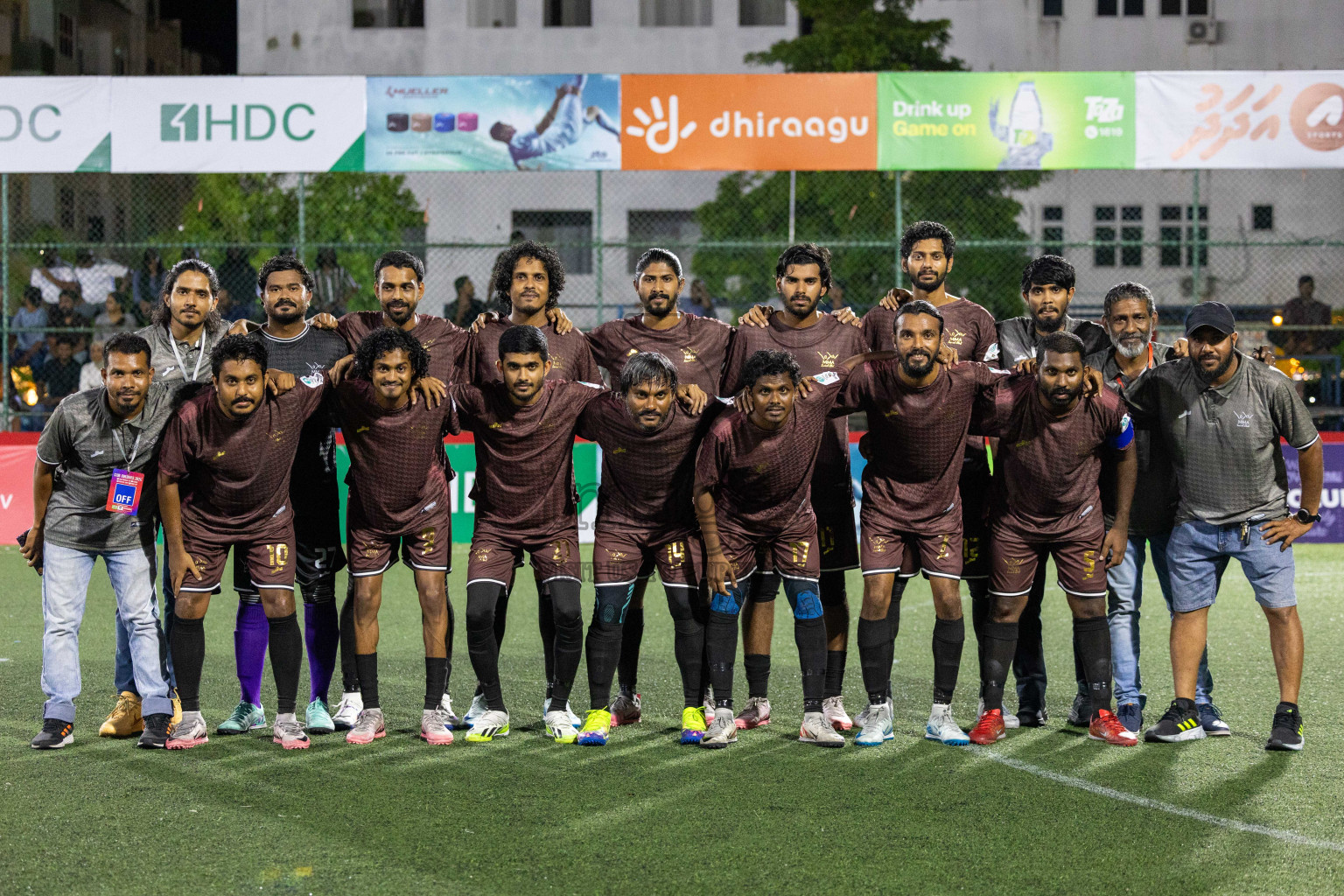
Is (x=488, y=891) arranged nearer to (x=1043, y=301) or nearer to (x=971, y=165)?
(x=1043, y=301)

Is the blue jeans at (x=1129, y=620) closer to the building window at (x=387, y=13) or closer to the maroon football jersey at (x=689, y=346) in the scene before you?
the maroon football jersey at (x=689, y=346)

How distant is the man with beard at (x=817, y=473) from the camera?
6359mm

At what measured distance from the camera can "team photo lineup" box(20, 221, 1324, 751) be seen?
6031 millimetres

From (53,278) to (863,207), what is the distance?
11.9m

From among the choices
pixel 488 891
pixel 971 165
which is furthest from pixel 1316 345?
pixel 488 891

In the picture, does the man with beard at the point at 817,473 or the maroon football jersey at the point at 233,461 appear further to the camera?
the man with beard at the point at 817,473

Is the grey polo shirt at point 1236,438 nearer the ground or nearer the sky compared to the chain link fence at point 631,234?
nearer the ground

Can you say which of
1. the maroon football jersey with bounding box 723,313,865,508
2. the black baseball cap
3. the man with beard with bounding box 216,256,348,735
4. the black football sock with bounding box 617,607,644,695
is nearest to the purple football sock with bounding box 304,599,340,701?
the man with beard with bounding box 216,256,348,735

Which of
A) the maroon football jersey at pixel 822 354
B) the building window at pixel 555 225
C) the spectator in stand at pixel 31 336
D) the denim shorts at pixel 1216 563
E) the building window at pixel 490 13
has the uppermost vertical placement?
the building window at pixel 490 13

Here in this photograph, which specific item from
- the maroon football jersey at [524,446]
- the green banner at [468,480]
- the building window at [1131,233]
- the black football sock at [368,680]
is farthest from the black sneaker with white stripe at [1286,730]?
the building window at [1131,233]

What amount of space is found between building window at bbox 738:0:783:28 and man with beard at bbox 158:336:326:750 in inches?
1087

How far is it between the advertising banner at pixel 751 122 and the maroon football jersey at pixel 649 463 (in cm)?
852

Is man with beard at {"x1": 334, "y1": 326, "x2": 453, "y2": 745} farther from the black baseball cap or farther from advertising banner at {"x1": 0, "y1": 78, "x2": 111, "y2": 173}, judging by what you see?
advertising banner at {"x1": 0, "y1": 78, "x2": 111, "y2": 173}

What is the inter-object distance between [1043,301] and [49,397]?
12.1 metres
